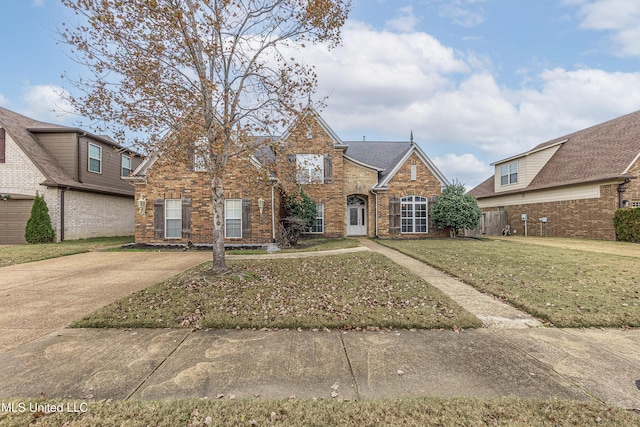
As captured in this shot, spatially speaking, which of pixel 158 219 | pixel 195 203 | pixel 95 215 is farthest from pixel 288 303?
pixel 95 215

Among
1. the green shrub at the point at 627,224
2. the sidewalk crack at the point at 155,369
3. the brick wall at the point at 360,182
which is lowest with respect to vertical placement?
the sidewalk crack at the point at 155,369

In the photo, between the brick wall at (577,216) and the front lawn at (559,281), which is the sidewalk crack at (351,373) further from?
the brick wall at (577,216)

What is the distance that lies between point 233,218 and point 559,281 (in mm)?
11926

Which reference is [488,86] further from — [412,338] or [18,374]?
[18,374]

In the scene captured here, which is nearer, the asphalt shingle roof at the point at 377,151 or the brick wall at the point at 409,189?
the brick wall at the point at 409,189

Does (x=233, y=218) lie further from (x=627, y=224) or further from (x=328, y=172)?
(x=627, y=224)

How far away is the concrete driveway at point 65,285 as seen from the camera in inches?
164

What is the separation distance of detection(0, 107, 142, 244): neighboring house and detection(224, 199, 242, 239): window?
5522mm

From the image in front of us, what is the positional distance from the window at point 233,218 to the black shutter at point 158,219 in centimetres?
300

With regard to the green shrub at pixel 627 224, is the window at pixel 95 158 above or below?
above

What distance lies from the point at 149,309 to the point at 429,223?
1532 centimetres

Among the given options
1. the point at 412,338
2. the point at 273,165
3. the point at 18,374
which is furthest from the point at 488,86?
the point at 18,374

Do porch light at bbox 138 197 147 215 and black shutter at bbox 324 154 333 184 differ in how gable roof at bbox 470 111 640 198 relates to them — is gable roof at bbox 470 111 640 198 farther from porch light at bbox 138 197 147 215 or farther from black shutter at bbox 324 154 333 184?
porch light at bbox 138 197 147 215

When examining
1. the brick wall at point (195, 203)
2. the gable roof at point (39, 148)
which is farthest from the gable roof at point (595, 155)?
the gable roof at point (39, 148)
